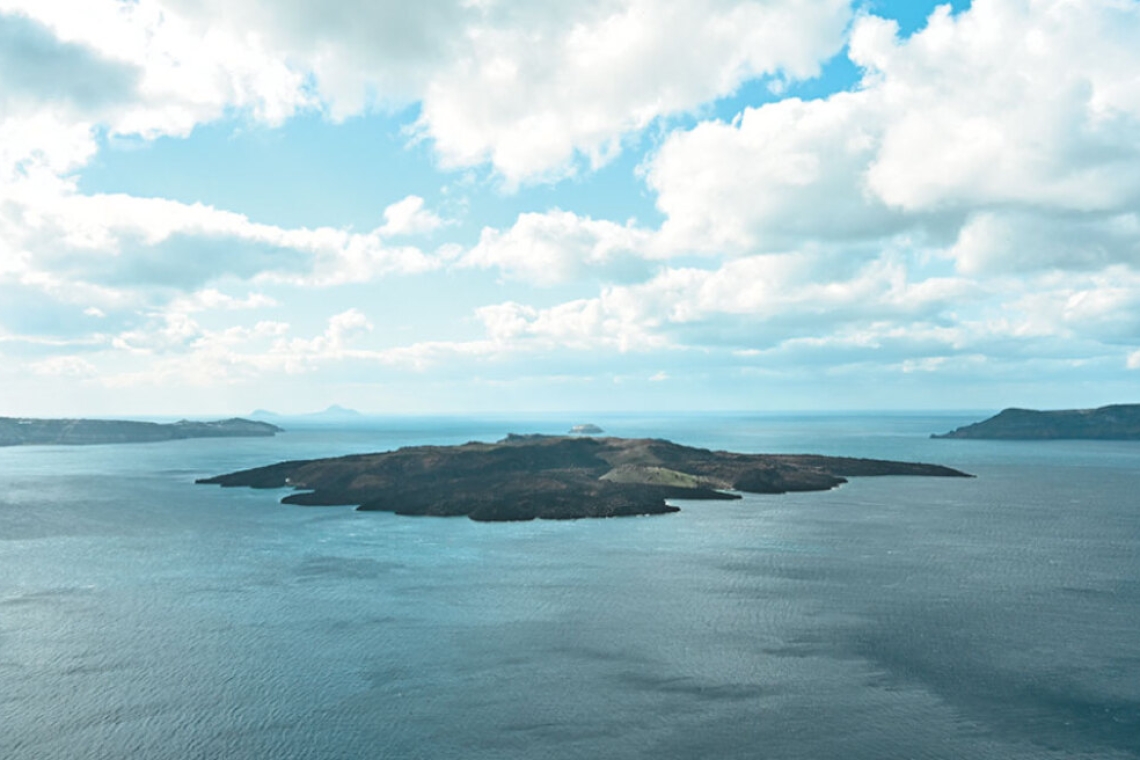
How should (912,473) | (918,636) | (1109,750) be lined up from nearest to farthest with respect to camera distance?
1. (1109,750)
2. (918,636)
3. (912,473)

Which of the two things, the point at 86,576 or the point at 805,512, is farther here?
the point at 805,512

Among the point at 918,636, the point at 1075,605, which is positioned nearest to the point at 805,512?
the point at 1075,605

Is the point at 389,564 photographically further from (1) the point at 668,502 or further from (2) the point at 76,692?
(1) the point at 668,502

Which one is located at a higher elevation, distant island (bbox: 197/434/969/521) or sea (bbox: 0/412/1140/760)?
distant island (bbox: 197/434/969/521)

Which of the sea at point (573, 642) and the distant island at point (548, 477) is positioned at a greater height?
the distant island at point (548, 477)

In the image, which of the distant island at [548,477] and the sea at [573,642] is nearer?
the sea at [573,642]
